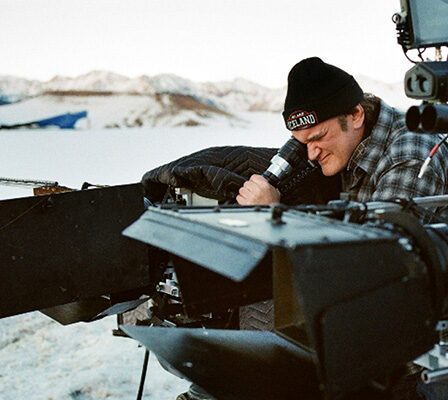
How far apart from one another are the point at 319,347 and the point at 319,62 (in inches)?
53.8

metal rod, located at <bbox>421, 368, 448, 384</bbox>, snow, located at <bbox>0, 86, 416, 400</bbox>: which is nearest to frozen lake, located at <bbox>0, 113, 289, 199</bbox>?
snow, located at <bbox>0, 86, 416, 400</bbox>

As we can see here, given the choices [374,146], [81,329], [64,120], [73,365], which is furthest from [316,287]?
[64,120]

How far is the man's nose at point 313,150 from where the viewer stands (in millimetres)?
1870

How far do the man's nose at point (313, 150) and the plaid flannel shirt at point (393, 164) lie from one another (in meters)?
0.17

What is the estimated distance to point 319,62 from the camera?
1.90 metres

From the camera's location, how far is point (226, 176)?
1.95 metres

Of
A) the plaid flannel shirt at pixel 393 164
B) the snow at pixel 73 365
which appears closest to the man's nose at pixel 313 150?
the plaid flannel shirt at pixel 393 164

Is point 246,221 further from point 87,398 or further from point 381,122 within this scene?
point 87,398

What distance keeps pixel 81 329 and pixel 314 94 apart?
206cm

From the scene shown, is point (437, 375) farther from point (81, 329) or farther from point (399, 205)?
point (81, 329)

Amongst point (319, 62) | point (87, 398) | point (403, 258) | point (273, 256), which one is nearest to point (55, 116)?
point (87, 398)

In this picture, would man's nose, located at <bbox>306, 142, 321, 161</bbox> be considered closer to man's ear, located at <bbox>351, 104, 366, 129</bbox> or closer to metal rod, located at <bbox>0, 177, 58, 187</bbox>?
man's ear, located at <bbox>351, 104, 366, 129</bbox>

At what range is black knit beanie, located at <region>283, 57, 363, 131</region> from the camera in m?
1.87

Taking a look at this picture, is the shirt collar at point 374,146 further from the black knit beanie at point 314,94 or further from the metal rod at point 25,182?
the metal rod at point 25,182
